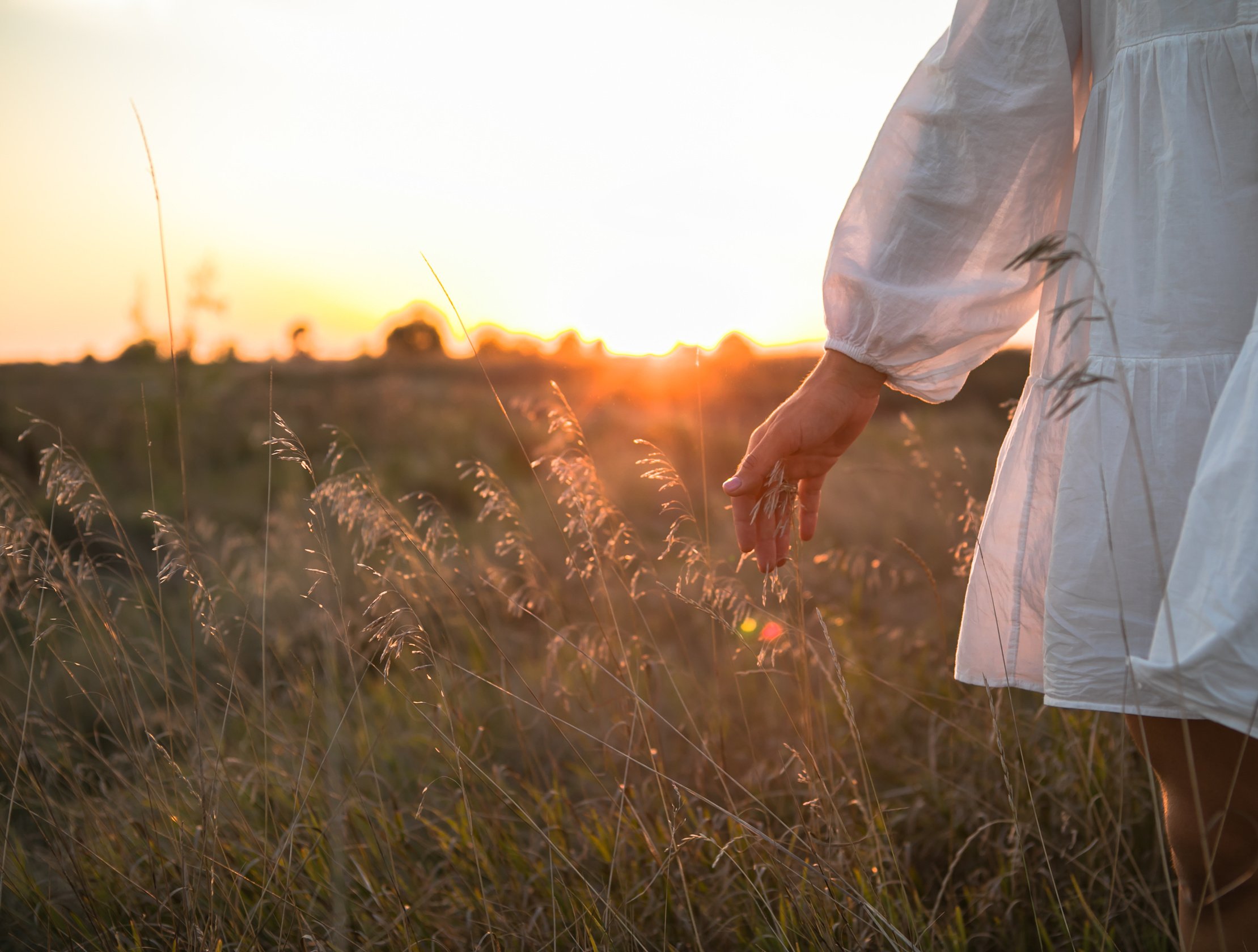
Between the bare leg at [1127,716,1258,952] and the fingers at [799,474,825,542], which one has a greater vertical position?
the fingers at [799,474,825,542]

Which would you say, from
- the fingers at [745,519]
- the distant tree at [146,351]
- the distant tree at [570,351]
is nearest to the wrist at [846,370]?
the fingers at [745,519]

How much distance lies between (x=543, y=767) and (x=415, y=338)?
3985 centimetres

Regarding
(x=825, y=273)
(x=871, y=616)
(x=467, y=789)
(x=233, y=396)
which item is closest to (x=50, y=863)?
(x=467, y=789)

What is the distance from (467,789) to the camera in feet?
6.79

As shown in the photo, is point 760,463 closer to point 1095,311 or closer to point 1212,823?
point 1095,311

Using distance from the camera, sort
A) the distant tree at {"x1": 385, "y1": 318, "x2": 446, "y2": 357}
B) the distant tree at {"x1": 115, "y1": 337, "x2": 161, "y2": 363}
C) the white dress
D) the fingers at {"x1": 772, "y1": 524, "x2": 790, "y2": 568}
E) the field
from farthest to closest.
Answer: the distant tree at {"x1": 385, "y1": 318, "x2": 446, "y2": 357}, the distant tree at {"x1": 115, "y1": 337, "x2": 161, "y2": 363}, the field, the fingers at {"x1": 772, "y1": 524, "x2": 790, "y2": 568}, the white dress

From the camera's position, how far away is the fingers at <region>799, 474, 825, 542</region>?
134 cm

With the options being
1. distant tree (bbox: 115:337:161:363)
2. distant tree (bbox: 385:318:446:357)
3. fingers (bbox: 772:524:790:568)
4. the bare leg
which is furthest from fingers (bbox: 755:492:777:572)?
distant tree (bbox: 385:318:446:357)

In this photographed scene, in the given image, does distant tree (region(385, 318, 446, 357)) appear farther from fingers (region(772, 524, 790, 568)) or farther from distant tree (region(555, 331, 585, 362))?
fingers (region(772, 524, 790, 568))

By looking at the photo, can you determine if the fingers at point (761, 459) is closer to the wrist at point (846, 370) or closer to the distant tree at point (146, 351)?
the wrist at point (846, 370)

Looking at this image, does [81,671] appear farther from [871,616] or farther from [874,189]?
[874,189]

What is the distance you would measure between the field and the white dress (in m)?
0.34

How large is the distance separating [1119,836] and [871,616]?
7.86 ft

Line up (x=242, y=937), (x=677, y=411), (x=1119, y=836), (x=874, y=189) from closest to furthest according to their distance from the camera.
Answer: (x=874, y=189), (x=242, y=937), (x=1119, y=836), (x=677, y=411)
